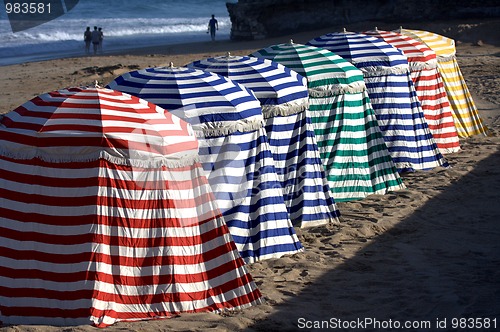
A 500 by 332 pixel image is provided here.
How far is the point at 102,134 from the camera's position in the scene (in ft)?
20.9

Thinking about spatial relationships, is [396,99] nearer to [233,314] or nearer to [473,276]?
[473,276]

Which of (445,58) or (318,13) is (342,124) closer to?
(445,58)

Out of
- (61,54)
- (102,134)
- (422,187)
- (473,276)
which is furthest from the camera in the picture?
(61,54)

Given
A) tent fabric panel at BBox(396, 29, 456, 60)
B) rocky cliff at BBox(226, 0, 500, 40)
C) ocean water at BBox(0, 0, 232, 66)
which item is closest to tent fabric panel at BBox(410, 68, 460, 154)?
tent fabric panel at BBox(396, 29, 456, 60)

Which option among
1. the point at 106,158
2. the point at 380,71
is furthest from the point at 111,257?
the point at 380,71

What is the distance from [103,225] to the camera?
634 centimetres

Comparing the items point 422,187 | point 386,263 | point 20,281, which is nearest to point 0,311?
point 20,281

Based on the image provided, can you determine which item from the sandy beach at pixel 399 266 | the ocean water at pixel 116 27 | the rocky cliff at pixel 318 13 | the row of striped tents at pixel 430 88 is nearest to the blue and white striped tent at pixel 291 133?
the sandy beach at pixel 399 266

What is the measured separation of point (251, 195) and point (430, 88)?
16.1 ft

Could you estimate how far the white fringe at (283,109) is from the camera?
27.6 feet

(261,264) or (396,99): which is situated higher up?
(396,99)

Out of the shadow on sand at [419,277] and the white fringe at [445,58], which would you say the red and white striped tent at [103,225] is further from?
the white fringe at [445,58]

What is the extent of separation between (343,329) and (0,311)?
2.54 metres

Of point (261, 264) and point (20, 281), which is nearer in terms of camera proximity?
point (20, 281)
